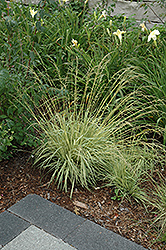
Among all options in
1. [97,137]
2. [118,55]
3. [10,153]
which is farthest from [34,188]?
[118,55]

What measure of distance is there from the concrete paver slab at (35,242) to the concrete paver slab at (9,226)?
0.04 metres

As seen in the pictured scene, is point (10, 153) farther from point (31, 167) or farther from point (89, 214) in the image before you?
point (89, 214)

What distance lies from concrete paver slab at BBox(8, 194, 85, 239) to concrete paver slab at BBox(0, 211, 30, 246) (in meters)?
0.04

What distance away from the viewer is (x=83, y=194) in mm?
2215

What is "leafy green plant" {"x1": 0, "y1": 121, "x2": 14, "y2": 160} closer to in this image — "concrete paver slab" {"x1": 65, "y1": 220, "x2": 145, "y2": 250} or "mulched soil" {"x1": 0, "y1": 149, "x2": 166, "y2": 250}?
"mulched soil" {"x1": 0, "y1": 149, "x2": 166, "y2": 250}

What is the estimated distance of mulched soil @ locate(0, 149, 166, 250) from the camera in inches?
75.7

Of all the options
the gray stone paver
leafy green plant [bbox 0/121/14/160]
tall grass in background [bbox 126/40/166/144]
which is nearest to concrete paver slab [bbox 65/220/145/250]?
the gray stone paver

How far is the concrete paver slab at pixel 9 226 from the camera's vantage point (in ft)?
5.81

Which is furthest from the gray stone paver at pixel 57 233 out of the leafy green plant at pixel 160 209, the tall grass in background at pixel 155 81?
the tall grass in background at pixel 155 81

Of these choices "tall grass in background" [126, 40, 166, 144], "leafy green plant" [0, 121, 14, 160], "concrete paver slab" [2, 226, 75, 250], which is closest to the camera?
"concrete paver slab" [2, 226, 75, 250]

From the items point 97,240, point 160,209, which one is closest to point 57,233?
point 97,240

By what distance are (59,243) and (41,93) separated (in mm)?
1302

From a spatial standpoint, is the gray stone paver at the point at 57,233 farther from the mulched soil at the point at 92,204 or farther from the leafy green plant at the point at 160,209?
the leafy green plant at the point at 160,209

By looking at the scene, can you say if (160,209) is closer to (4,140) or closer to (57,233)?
(57,233)
